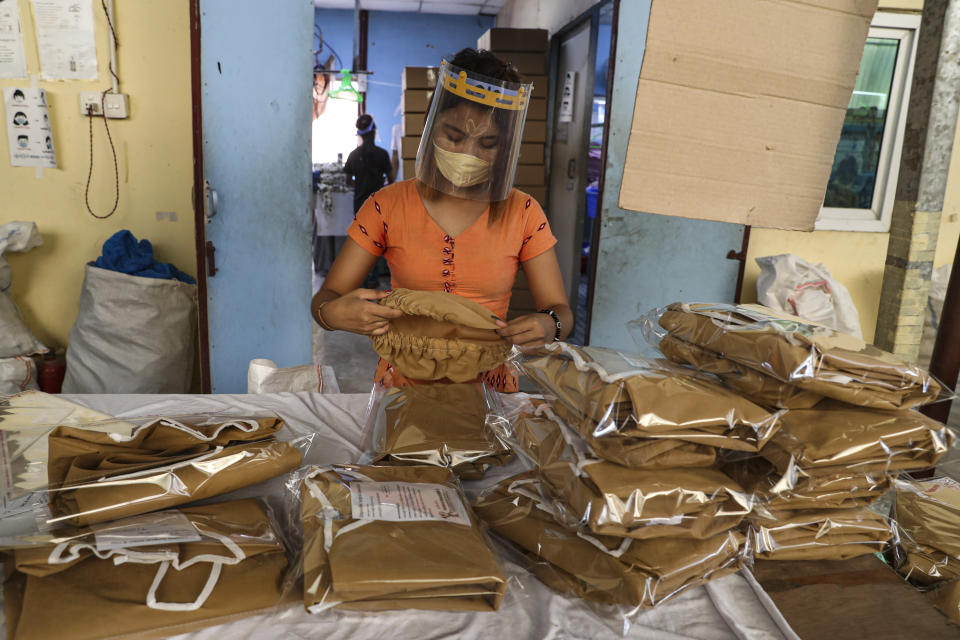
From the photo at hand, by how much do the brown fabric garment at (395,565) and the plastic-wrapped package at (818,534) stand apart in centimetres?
38

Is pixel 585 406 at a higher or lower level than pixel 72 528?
higher

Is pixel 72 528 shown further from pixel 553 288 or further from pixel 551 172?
pixel 551 172

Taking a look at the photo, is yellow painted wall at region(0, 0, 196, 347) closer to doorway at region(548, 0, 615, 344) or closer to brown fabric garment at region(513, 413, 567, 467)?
doorway at region(548, 0, 615, 344)

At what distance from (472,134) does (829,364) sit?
984 millimetres

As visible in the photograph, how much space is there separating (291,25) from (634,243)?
177 cm

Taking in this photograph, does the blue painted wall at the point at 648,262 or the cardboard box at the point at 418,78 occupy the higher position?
the cardboard box at the point at 418,78

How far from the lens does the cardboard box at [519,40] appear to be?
17.2ft

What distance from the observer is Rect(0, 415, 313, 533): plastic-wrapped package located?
2.83 ft

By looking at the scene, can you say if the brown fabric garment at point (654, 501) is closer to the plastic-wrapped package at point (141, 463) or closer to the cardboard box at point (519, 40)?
the plastic-wrapped package at point (141, 463)

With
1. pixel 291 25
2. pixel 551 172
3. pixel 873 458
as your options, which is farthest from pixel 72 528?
pixel 551 172

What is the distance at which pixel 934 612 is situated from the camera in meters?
0.86

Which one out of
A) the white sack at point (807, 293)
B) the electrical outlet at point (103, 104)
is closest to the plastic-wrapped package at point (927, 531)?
the white sack at point (807, 293)

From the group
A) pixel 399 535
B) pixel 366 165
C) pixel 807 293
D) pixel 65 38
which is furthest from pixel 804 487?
pixel 366 165

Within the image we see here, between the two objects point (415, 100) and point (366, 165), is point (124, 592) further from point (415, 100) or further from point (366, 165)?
point (366, 165)
